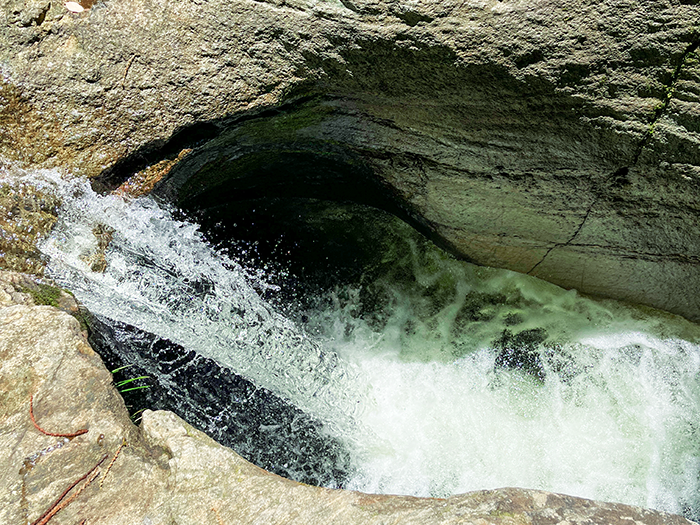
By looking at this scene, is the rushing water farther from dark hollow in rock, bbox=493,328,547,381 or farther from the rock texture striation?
the rock texture striation

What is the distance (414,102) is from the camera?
2.00 m

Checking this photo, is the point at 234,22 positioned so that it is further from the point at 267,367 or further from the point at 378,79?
the point at 267,367

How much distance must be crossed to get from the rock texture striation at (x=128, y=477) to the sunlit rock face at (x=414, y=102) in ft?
2.61

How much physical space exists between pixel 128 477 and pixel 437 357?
1659 millimetres

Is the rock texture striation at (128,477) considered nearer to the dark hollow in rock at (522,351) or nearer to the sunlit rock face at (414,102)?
the sunlit rock face at (414,102)

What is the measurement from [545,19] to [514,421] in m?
1.76

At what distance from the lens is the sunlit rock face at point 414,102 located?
5.58ft

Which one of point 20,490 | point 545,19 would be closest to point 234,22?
Result: point 545,19

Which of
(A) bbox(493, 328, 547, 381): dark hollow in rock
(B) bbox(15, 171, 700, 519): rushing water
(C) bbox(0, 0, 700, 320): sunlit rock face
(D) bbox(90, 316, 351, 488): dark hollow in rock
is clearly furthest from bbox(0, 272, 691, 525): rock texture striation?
(A) bbox(493, 328, 547, 381): dark hollow in rock

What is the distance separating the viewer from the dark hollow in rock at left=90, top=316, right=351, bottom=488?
227cm

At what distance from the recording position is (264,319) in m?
2.45

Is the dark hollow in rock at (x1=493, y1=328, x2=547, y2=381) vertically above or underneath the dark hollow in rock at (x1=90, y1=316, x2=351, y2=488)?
above

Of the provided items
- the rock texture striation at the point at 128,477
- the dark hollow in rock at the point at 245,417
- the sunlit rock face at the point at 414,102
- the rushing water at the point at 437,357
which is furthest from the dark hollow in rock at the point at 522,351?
the rock texture striation at the point at 128,477

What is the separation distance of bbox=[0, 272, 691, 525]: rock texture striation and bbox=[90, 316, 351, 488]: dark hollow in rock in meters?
0.65
